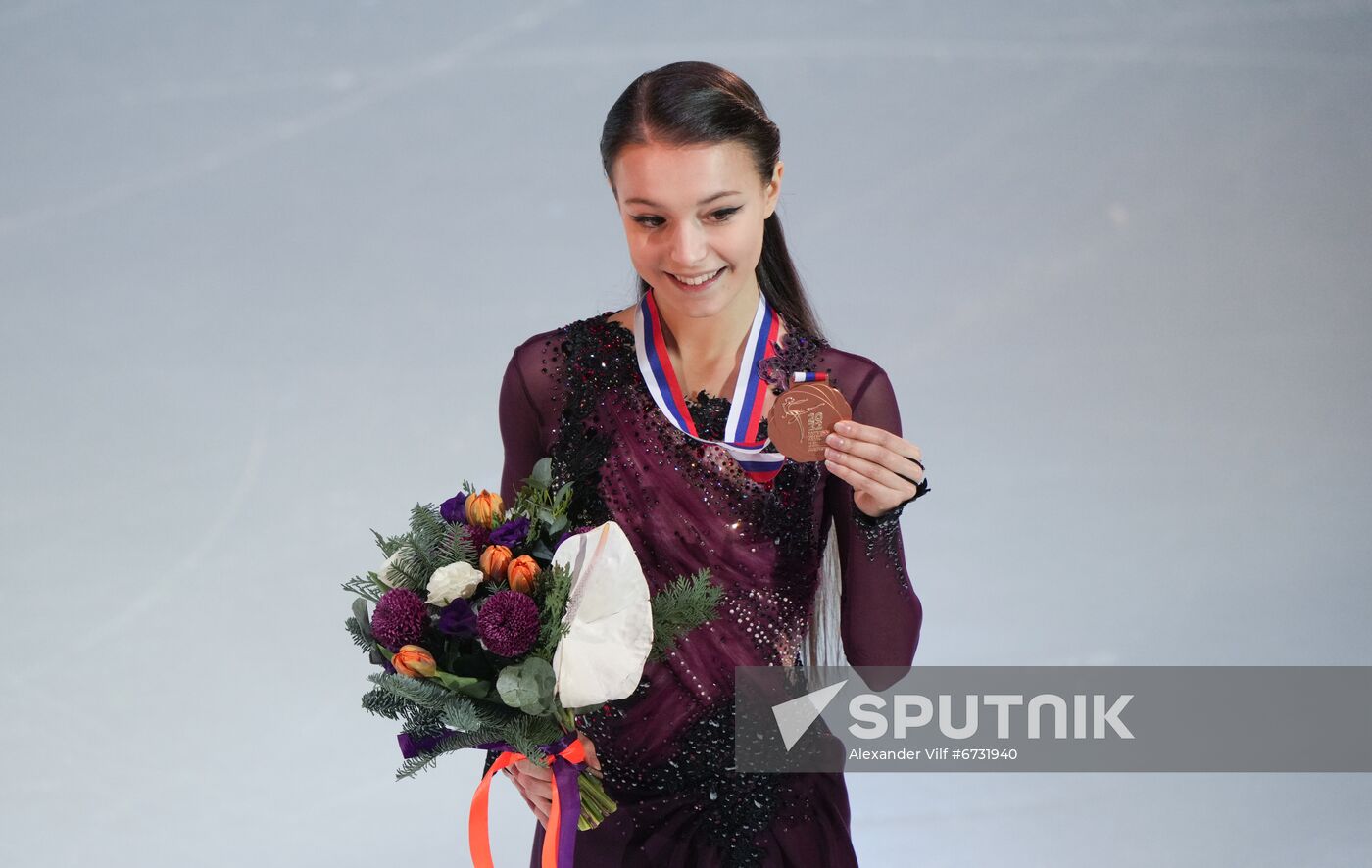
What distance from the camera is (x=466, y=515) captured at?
1939mm

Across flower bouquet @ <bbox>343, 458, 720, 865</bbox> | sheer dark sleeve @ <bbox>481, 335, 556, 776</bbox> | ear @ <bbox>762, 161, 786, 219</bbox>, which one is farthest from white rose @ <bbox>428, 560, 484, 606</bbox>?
ear @ <bbox>762, 161, 786, 219</bbox>

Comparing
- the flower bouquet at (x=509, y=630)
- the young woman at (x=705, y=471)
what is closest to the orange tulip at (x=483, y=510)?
the flower bouquet at (x=509, y=630)

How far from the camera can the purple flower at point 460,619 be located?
179 cm

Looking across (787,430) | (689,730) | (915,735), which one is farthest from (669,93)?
(915,735)

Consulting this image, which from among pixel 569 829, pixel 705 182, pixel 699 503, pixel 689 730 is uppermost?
pixel 705 182

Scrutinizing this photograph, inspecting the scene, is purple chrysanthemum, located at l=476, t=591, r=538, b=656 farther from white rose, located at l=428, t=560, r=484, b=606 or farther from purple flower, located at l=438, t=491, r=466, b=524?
purple flower, located at l=438, t=491, r=466, b=524

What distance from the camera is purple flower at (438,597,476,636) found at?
1.79m

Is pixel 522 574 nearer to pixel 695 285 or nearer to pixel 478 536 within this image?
pixel 478 536

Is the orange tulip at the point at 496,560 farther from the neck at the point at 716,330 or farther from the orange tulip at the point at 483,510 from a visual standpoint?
the neck at the point at 716,330

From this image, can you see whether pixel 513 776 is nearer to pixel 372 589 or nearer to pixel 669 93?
pixel 372 589

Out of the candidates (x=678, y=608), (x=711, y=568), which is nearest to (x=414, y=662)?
(x=678, y=608)

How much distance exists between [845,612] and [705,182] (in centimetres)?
67

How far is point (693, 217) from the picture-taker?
209 centimetres

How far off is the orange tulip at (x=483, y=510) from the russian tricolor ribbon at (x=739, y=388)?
39cm
